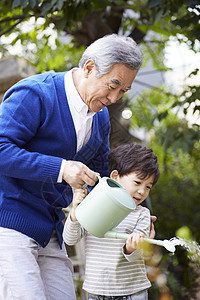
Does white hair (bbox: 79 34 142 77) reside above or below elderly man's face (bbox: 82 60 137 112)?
above

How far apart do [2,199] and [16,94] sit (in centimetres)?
30

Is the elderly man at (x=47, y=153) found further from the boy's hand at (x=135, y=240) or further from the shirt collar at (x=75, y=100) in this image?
the boy's hand at (x=135, y=240)

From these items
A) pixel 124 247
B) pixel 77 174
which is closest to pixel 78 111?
pixel 77 174

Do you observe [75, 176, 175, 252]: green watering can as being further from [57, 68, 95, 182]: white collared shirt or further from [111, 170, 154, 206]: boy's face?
[57, 68, 95, 182]: white collared shirt

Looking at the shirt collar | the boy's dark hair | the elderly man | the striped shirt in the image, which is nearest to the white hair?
the elderly man

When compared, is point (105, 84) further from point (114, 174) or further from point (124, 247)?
point (124, 247)

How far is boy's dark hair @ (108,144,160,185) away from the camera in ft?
4.38

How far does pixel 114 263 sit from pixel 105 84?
52 centimetres

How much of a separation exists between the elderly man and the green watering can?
54 millimetres

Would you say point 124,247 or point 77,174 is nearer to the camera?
point 77,174

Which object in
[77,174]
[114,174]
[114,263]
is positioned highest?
[77,174]

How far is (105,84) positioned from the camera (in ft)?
4.13

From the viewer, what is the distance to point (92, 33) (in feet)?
9.79

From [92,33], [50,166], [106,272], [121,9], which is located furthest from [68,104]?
[121,9]
